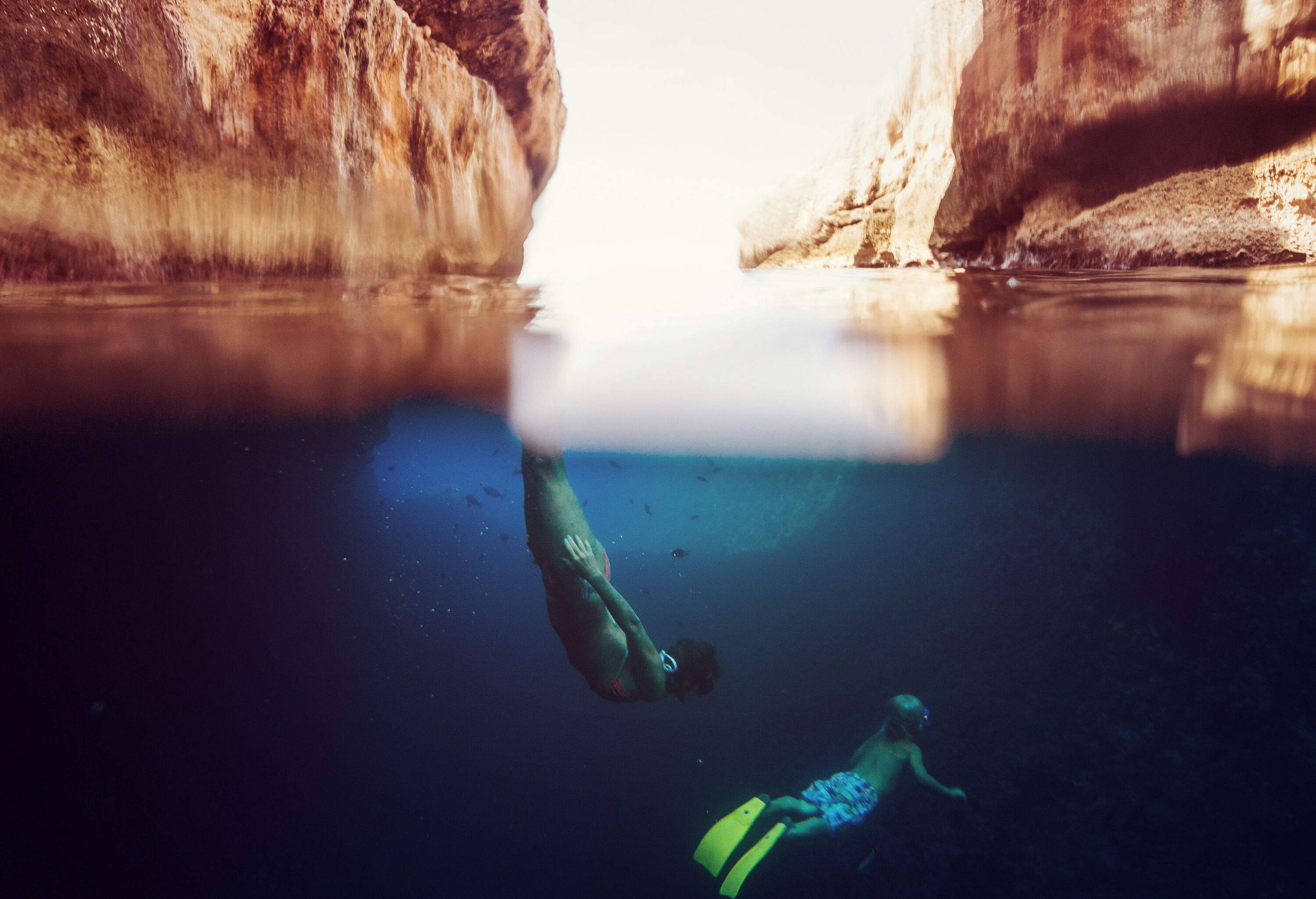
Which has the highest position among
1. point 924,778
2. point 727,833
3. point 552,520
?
point 552,520

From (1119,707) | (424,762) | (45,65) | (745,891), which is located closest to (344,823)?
(424,762)

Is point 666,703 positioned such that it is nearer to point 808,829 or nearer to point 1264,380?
point 808,829

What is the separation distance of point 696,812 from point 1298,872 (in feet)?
36.9

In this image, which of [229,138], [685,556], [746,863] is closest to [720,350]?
[229,138]

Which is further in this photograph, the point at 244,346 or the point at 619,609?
the point at 619,609

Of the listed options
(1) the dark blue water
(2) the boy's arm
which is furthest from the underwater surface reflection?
(2) the boy's arm

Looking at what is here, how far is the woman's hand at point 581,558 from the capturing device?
22.1 feet

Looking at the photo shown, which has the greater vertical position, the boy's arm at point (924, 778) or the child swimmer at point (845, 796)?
the boy's arm at point (924, 778)

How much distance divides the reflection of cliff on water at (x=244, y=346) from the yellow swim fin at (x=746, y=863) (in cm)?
634

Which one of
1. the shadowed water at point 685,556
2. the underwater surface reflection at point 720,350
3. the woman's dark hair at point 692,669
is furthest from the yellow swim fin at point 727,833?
the underwater surface reflection at point 720,350

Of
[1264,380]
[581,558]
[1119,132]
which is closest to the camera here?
[1119,132]

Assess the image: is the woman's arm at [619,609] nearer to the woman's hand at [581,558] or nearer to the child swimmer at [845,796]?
the woman's hand at [581,558]

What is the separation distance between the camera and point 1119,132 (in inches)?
160

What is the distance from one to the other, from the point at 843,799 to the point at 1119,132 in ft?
27.2
